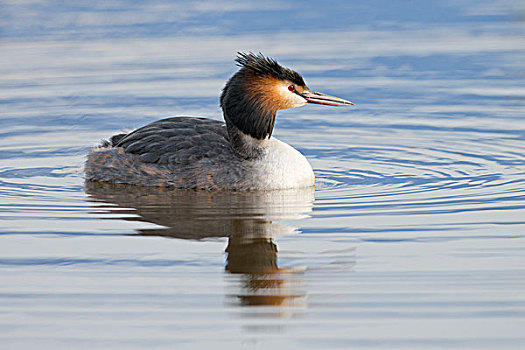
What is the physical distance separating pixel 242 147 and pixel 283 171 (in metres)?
0.47

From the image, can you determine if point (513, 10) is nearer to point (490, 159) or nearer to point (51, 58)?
point (51, 58)

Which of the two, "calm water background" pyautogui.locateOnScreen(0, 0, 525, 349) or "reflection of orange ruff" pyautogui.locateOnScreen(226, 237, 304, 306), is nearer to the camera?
"calm water background" pyautogui.locateOnScreen(0, 0, 525, 349)

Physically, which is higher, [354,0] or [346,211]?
[354,0]

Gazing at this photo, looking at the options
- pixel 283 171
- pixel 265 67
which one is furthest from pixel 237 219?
pixel 265 67

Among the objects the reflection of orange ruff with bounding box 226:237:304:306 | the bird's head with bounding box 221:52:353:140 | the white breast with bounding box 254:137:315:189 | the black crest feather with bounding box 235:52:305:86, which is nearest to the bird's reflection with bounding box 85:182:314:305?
the reflection of orange ruff with bounding box 226:237:304:306

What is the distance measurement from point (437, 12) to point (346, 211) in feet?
44.3

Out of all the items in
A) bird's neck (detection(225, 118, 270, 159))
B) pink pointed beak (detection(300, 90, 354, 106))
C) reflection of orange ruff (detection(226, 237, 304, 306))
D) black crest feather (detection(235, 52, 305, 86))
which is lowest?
reflection of orange ruff (detection(226, 237, 304, 306))

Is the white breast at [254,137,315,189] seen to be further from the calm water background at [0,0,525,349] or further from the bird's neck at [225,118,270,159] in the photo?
the calm water background at [0,0,525,349]

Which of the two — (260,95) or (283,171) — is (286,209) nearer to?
(283,171)

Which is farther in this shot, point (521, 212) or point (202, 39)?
point (202, 39)

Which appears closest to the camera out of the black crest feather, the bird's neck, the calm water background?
the calm water background

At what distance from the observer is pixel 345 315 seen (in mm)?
6648

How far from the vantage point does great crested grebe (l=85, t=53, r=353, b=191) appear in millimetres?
10422

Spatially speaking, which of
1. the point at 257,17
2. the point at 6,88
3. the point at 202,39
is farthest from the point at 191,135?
the point at 257,17
